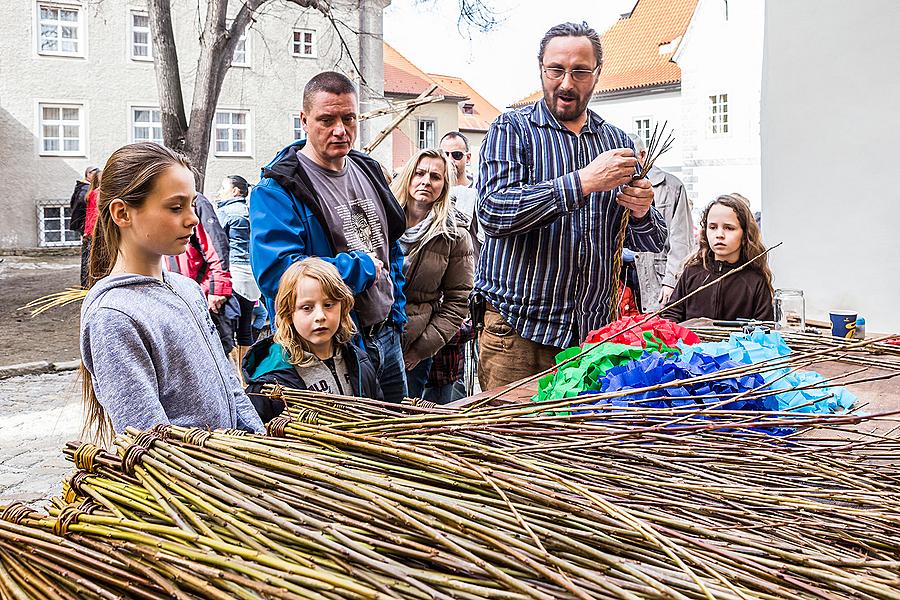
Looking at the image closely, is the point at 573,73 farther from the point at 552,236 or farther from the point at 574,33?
the point at 552,236

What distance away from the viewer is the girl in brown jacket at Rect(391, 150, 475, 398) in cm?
404

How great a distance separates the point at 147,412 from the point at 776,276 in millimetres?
4068

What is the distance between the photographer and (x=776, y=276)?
504cm

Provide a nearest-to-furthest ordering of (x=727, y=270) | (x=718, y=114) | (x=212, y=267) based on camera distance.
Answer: (x=727, y=270) < (x=212, y=267) < (x=718, y=114)

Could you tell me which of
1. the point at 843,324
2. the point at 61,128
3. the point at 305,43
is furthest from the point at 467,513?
the point at 305,43

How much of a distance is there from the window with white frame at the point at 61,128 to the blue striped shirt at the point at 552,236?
77.6 ft

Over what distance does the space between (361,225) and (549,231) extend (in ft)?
2.17

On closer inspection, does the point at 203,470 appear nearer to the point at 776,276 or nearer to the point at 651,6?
the point at 776,276

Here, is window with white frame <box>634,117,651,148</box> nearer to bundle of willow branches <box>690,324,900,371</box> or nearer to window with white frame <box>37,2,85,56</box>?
window with white frame <box>37,2,85,56</box>

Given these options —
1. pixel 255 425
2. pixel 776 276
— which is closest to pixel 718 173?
pixel 776 276

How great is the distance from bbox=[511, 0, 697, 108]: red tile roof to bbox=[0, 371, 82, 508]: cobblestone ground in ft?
71.4

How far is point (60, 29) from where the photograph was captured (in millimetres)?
23953

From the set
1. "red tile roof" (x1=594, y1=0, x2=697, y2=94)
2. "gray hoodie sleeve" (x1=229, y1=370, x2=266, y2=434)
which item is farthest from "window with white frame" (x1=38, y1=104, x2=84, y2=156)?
"gray hoodie sleeve" (x1=229, y1=370, x2=266, y2=434)

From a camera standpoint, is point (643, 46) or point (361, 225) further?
point (643, 46)
